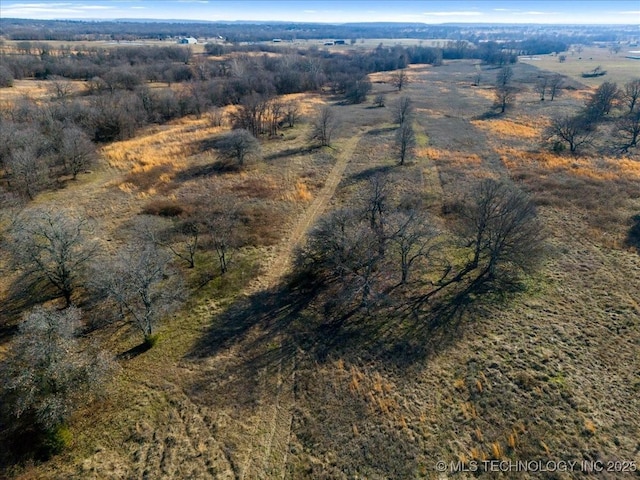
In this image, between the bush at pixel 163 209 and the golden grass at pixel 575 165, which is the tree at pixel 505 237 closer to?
the golden grass at pixel 575 165

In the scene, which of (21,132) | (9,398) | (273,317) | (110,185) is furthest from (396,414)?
(21,132)

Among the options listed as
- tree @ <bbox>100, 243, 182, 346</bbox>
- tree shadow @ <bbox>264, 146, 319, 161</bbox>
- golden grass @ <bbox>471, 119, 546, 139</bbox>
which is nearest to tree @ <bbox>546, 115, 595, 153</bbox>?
golden grass @ <bbox>471, 119, 546, 139</bbox>

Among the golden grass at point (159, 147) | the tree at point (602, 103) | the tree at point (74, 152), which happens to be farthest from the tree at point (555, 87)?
the tree at point (74, 152)

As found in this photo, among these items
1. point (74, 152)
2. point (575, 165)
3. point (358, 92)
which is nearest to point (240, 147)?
point (74, 152)

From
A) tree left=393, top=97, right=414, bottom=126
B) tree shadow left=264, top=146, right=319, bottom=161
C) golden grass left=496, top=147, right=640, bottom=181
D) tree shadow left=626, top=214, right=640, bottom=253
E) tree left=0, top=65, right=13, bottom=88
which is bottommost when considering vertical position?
tree shadow left=264, top=146, right=319, bottom=161

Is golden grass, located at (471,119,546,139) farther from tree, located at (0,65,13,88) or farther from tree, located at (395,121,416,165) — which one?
tree, located at (0,65,13,88)

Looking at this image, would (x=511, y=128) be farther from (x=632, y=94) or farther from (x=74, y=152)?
(x=74, y=152)
